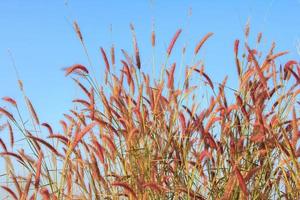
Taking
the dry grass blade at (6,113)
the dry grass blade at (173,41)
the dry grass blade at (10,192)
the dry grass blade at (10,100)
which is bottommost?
the dry grass blade at (10,192)

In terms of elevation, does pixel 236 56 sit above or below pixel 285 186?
above

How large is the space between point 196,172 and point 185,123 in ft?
0.93

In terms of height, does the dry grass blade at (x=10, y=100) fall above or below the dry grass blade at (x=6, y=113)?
above

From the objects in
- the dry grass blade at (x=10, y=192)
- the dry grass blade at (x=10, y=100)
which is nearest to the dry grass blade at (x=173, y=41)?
the dry grass blade at (x=10, y=100)

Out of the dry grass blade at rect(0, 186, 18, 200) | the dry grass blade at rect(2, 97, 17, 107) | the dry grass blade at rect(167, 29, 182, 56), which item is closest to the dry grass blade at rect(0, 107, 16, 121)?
the dry grass blade at rect(2, 97, 17, 107)

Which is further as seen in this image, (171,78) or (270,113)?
(270,113)

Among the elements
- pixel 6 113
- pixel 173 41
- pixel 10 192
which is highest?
pixel 173 41

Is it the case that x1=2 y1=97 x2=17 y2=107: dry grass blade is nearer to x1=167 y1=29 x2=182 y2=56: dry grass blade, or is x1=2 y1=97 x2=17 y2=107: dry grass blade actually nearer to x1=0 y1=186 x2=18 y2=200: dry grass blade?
x1=0 y1=186 x2=18 y2=200: dry grass blade

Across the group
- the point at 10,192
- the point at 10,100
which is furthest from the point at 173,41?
the point at 10,192

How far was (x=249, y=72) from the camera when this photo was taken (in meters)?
2.85

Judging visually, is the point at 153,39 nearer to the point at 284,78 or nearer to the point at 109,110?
the point at 109,110

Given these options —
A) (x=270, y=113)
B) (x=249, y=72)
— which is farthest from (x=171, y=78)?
(x=270, y=113)

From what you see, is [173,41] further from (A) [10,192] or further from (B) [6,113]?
(A) [10,192]

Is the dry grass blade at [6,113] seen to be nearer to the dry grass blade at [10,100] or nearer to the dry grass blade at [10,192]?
the dry grass blade at [10,100]
